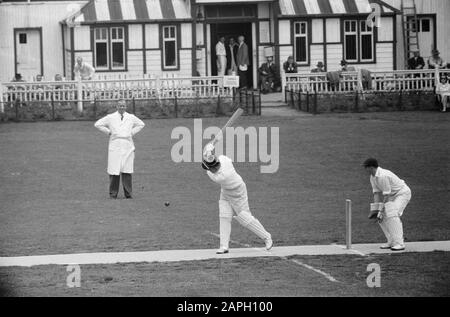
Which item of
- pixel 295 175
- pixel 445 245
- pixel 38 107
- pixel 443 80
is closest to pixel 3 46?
pixel 38 107

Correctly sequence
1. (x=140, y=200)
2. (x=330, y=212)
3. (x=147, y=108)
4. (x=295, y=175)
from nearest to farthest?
(x=330, y=212) < (x=140, y=200) < (x=295, y=175) < (x=147, y=108)

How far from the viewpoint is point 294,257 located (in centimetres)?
1697

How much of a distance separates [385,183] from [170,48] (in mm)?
27603

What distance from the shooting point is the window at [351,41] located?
4484 centimetres

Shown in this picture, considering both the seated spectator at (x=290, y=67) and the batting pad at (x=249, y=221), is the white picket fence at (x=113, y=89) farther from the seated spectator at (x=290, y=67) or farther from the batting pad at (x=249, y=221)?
the batting pad at (x=249, y=221)

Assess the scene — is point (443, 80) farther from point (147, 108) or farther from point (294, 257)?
point (294, 257)

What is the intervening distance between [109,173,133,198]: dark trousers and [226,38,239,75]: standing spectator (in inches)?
806

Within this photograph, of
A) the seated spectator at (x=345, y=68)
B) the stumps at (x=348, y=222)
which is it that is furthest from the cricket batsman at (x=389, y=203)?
the seated spectator at (x=345, y=68)

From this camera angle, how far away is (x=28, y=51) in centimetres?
4422

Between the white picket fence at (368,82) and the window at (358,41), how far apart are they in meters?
4.44

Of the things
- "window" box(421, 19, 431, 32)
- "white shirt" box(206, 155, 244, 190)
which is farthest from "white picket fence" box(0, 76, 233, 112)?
"white shirt" box(206, 155, 244, 190)

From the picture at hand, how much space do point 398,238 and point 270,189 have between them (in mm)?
8219

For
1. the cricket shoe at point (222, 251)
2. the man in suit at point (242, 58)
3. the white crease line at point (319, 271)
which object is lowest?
the white crease line at point (319, 271)

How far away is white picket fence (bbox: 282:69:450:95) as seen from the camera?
39.7 meters
